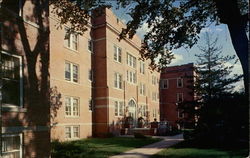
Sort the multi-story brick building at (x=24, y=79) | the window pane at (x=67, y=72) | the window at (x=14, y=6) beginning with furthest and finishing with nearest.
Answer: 1. the window pane at (x=67, y=72)
2. the window at (x=14, y=6)
3. the multi-story brick building at (x=24, y=79)

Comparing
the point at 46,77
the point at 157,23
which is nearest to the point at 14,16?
the point at 46,77

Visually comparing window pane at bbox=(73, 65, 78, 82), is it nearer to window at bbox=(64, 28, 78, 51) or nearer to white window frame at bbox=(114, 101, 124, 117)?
window at bbox=(64, 28, 78, 51)

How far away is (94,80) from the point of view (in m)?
27.3

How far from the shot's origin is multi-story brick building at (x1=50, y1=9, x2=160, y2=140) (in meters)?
21.7

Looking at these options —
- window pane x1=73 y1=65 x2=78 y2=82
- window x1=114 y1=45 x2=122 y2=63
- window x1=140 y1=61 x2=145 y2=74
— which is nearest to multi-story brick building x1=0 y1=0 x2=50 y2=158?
window pane x1=73 y1=65 x2=78 y2=82

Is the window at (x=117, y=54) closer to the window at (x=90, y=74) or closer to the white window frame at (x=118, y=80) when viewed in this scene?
the white window frame at (x=118, y=80)

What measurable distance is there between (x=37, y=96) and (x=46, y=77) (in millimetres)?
1101

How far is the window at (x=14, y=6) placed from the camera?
9.52 metres

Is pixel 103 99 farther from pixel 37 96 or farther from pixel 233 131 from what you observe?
pixel 37 96

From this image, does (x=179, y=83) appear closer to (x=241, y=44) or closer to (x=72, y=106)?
(x=72, y=106)

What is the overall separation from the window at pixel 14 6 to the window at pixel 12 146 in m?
4.81

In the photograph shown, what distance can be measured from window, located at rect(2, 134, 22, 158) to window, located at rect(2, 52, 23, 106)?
123 cm

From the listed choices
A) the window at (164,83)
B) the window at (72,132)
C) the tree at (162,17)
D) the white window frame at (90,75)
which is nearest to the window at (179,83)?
the window at (164,83)

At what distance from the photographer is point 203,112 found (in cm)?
1822
